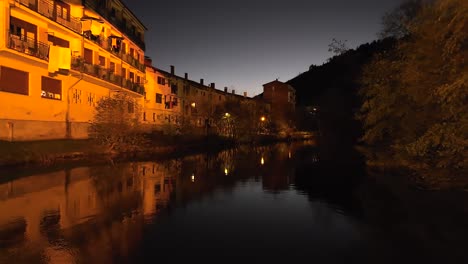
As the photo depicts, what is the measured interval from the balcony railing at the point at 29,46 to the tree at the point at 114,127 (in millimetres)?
7143

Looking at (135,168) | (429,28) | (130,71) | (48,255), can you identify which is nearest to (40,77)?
(135,168)

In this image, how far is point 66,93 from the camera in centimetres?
3612

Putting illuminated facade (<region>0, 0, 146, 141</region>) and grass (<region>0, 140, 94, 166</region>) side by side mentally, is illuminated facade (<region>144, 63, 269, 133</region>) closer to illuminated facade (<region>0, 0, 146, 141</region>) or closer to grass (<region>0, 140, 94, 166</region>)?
illuminated facade (<region>0, 0, 146, 141</region>)

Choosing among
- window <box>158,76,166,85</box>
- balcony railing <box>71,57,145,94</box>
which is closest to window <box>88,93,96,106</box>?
balcony railing <box>71,57,145,94</box>

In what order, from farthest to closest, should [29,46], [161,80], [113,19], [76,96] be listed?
[161,80]
[113,19]
[76,96]
[29,46]

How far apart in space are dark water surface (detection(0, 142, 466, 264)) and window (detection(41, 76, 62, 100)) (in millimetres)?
14350

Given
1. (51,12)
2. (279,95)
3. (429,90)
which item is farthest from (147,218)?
(279,95)

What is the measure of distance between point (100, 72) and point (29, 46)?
36.1ft

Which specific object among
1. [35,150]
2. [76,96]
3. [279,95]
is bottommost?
[35,150]

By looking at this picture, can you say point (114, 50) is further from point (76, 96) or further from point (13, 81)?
point (13, 81)

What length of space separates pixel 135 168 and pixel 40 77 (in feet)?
43.6

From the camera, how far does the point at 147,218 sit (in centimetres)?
1259

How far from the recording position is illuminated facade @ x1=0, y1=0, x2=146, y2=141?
28.7m

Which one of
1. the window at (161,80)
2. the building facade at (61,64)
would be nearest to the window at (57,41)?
the building facade at (61,64)
